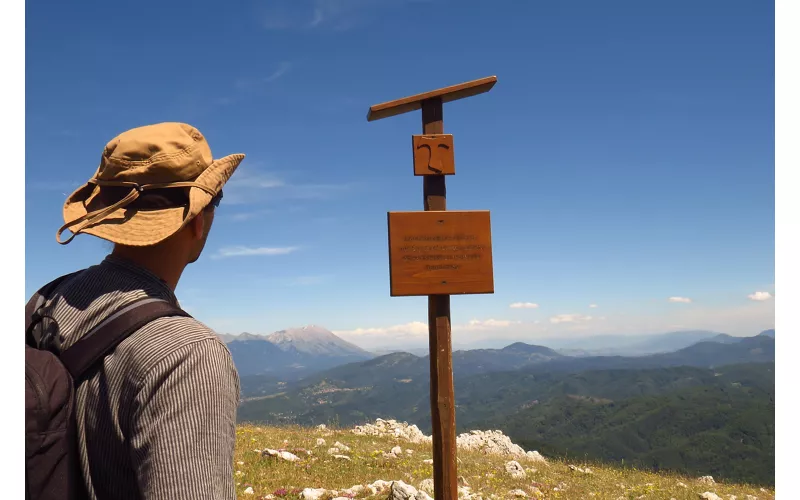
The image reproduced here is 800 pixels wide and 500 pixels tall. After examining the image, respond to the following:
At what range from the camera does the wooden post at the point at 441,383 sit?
662 centimetres

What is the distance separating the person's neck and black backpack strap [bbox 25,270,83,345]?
0.24 m

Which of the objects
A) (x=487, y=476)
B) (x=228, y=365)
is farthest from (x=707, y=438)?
(x=228, y=365)

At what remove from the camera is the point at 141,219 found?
6.52ft

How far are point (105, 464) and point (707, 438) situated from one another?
157m

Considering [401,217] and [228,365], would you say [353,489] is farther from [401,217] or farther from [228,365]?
[228,365]

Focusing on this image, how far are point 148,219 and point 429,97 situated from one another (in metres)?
5.68

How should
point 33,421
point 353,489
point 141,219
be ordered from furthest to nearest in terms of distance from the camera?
point 353,489 < point 141,219 < point 33,421

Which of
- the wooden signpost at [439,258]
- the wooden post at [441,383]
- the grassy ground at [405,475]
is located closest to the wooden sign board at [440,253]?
the wooden signpost at [439,258]

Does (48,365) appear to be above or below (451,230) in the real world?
below

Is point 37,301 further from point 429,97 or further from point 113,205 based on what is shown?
point 429,97

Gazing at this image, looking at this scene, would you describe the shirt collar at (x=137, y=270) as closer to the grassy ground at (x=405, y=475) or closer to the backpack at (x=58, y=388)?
the backpack at (x=58, y=388)

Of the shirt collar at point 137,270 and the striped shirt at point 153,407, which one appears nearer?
the striped shirt at point 153,407

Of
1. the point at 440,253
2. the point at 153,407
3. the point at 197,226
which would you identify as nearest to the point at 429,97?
the point at 440,253

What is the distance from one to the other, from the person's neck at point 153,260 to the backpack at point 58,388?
22cm
